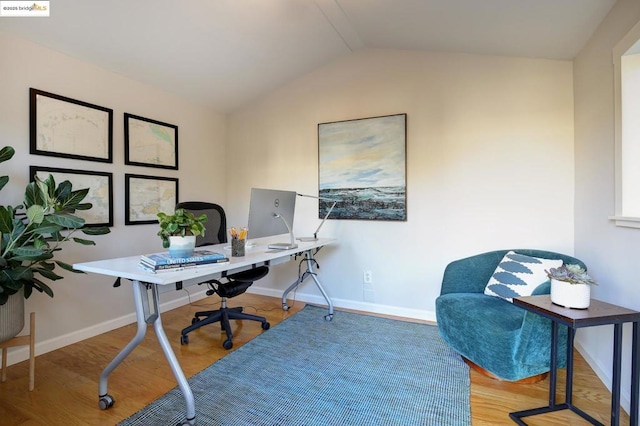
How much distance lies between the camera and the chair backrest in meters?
2.64

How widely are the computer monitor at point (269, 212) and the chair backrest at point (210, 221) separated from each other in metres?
0.72

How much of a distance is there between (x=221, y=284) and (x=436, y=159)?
2173mm

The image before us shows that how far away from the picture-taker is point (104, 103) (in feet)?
8.41

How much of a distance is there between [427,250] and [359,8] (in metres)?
2.11

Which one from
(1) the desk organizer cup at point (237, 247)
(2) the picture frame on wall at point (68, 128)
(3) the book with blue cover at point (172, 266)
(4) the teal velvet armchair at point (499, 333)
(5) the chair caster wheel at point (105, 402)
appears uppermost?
(2) the picture frame on wall at point (68, 128)

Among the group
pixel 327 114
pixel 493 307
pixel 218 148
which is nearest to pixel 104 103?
pixel 218 148

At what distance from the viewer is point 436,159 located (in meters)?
2.82

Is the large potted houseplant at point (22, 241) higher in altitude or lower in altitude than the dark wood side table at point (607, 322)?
higher

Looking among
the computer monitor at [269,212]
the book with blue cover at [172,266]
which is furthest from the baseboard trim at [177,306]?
the book with blue cover at [172,266]

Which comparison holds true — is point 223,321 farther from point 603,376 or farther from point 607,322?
point 603,376

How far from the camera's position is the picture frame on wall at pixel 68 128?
7.07 ft

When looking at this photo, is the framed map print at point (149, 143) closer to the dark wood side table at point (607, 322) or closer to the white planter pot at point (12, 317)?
the white planter pot at point (12, 317)

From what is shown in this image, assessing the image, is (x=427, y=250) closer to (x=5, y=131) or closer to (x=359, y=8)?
(x=359, y=8)

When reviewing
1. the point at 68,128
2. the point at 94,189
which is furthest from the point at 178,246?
the point at 68,128
